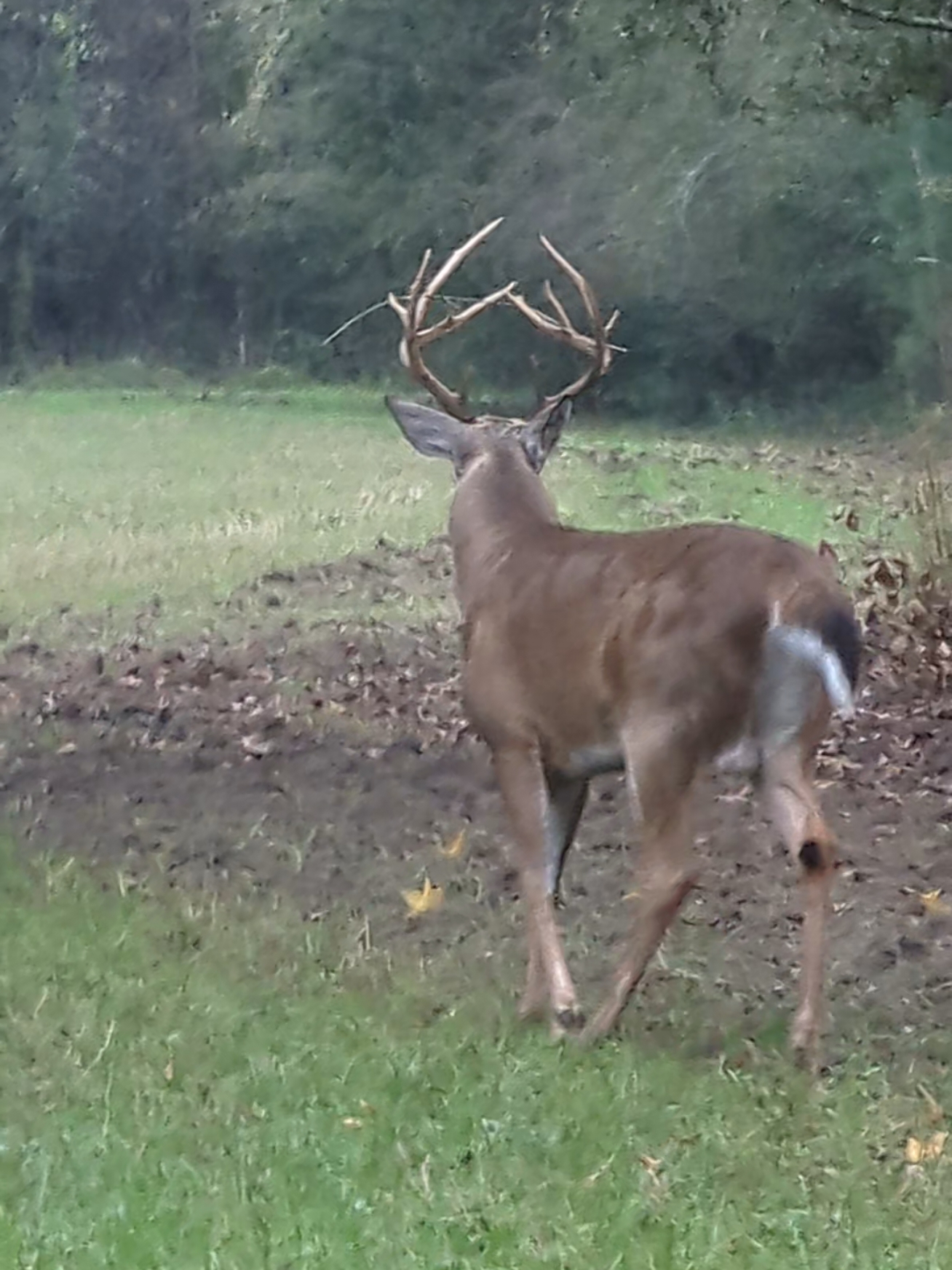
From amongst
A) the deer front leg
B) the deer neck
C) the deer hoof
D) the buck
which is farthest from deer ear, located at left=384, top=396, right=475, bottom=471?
the deer hoof

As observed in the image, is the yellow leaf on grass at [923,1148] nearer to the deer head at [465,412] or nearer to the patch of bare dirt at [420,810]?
the patch of bare dirt at [420,810]

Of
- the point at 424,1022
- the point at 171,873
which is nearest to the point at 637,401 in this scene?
the point at 171,873

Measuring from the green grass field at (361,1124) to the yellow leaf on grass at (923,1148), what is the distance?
1.5 inches

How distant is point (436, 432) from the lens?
298 inches

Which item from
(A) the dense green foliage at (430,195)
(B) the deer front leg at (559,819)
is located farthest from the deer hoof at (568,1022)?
(A) the dense green foliage at (430,195)

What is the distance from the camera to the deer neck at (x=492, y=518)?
6.84 meters

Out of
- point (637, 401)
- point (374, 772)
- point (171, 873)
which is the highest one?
point (171, 873)

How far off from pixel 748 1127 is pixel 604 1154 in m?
0.39

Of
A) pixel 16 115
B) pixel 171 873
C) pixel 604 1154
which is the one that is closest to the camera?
pixel 604 1154

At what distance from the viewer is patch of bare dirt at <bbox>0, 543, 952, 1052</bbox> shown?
259 inches

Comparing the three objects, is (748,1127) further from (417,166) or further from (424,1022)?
(417,166)

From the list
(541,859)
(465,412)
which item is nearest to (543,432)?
(465,412)

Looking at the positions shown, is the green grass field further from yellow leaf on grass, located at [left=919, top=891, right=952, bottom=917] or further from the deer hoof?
yellow leaf on grass, located at [left=919, top=891, right=952, bottom=917]

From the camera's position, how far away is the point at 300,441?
19156 mm
